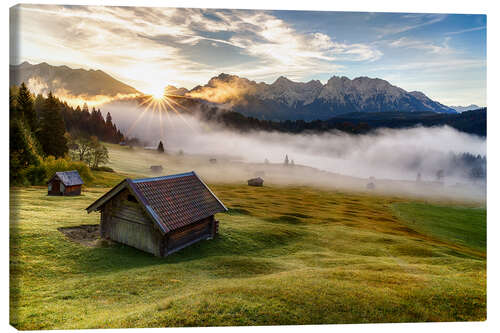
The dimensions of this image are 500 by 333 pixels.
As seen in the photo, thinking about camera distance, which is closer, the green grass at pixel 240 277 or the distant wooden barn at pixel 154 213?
the green grass at pixel 240 277

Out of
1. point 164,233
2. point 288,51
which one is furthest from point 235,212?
point 288,51

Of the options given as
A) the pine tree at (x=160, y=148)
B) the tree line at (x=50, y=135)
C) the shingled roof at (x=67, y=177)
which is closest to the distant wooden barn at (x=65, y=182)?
A: the shingled roof at (x=67, y=177)

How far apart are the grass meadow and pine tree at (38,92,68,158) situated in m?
2.16

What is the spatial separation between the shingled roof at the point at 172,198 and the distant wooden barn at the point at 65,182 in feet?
5.75

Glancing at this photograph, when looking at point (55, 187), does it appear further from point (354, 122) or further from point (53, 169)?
point (354, 122)

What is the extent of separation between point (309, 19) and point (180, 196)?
11031 millimetres

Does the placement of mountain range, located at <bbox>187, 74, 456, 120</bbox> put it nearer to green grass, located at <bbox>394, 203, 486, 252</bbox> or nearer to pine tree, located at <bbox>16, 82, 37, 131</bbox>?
green grass, located at <bbox>394, 203, 486, 252</bbox>

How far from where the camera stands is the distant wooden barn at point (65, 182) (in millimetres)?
14445

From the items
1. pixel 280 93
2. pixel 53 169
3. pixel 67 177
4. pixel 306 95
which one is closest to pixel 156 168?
pixel 67 177

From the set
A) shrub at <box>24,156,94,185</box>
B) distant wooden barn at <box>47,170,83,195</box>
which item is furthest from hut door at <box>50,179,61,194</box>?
shrub at <box>24,156,94,185</box>

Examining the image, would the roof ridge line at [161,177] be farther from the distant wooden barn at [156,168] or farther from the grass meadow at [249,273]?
the grass meadow at [249,273]

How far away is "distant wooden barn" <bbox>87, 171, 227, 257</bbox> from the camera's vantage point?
13.3 meters
